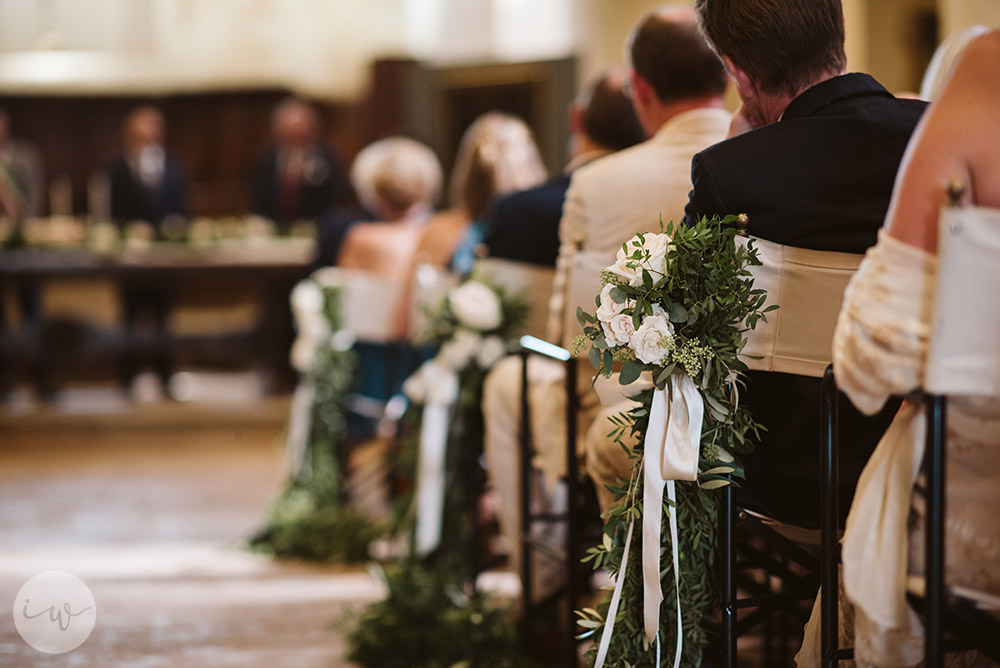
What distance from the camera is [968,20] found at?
13.0 feet

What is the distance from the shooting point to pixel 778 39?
1866 millimetres

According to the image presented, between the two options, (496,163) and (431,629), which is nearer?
(431,629)

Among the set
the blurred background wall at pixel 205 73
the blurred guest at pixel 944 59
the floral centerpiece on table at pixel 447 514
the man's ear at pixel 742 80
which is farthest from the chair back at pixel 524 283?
the blurred background wall at pixel 205 73

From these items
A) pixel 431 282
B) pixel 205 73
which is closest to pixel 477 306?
pixel 431 282

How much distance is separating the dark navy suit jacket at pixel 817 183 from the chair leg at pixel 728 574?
121 millimetres

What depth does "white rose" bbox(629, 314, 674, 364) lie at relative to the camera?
5.80 ft

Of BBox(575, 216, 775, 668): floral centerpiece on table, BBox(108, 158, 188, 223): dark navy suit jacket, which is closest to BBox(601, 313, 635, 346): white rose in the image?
BBox(575, 216, 775, 668): floral centerpiece on table

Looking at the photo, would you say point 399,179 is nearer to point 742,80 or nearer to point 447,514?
point 447,514

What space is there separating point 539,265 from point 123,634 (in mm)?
1596

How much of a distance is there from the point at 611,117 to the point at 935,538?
1868mm

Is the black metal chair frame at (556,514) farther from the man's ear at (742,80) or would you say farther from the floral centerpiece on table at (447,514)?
the man's ear at (742,80)

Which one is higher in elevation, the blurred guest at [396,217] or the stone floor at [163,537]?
the blurred guest at [396,217]

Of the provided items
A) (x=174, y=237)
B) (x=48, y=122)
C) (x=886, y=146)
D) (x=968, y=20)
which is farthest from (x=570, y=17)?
(x=886, y=146)

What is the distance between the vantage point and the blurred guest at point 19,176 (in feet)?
30.8
